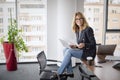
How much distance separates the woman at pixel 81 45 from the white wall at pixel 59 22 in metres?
1.32

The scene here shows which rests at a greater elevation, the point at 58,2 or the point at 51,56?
the point at 58,2

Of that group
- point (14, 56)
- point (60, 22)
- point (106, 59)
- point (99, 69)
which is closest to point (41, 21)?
point (60, 22)

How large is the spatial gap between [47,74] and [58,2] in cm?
256

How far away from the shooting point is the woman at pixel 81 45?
4180 mm

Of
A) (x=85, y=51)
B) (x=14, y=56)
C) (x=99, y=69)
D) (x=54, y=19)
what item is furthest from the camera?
(x=54, y=19)

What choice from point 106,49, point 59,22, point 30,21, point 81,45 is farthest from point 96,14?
point 81,45

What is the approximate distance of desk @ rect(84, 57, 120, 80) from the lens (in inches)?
117

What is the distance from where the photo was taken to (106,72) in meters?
3.19

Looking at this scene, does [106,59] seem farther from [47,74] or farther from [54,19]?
[54,19]

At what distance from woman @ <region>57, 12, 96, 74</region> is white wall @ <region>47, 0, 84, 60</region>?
1324 millimetres

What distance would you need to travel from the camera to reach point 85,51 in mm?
4203

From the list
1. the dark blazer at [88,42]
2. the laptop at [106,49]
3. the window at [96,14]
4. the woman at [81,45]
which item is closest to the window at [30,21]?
the window at [96,14]

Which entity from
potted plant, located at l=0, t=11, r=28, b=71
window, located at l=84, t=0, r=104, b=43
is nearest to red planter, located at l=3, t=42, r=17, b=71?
potted plant, located at l=0, t=11, r=28, b=71

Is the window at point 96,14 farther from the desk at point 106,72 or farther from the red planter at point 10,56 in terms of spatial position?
the desk at point 106,72
